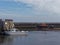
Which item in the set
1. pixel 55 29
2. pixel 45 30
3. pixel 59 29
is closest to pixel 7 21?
pixel 45 30

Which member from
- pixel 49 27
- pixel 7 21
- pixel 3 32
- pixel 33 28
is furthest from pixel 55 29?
pixel 3 32

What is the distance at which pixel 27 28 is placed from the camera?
36500mm

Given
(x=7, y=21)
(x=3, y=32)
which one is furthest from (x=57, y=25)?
(x=3, y=32)

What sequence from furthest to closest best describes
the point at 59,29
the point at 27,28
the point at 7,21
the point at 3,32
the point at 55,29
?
1. the point at 59,29
2. the point at 55,29
3. the point at 27,28
4. the point at 7,21
5. the point at 3,32

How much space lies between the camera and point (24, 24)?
3759 centimetres

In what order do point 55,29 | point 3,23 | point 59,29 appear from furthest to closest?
point 59,29
point 55,29
point 3,23

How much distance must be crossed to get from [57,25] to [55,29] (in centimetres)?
258

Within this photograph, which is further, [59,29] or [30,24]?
[59,29]

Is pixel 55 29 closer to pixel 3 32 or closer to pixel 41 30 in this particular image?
pixel 41 30

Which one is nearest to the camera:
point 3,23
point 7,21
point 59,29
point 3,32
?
point 3,32

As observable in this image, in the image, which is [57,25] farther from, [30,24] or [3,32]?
[3,32]

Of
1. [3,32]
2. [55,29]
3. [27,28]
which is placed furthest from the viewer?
[55,29]

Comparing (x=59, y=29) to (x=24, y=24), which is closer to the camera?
(x=24, y=24)

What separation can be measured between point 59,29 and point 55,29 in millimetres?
3011
